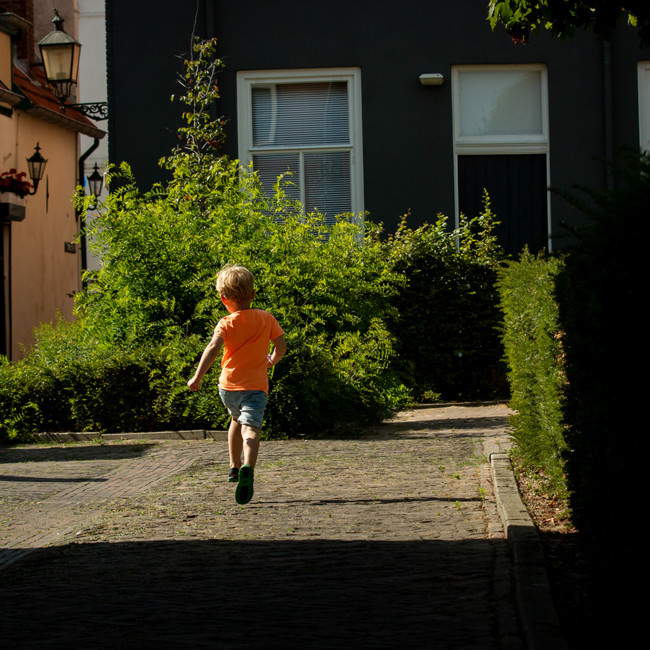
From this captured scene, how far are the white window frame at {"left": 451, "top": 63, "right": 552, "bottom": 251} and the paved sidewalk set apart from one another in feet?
24.5

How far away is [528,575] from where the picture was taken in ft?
15.2

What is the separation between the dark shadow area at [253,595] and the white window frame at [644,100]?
38.1 ft

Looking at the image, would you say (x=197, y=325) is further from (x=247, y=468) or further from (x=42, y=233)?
(x=42, y=233)

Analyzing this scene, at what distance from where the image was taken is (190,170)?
44.5 feet

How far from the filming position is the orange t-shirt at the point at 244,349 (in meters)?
7.14

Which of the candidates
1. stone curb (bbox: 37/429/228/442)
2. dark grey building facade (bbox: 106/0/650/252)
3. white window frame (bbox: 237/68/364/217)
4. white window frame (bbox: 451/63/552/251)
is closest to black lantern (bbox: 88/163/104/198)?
dark grey building facade (bbox: 106/0/650/252)

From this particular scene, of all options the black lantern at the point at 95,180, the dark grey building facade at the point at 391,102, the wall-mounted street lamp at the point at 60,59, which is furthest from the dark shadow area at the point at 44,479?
the black lantern at the point at 95,180

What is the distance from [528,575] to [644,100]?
41.1 feet

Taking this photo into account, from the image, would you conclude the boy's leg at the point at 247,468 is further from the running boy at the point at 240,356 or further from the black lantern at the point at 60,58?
the black lantern at the point at 60,58

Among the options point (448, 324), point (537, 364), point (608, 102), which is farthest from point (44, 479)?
point (608, 102)

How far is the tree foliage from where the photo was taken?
679 cm

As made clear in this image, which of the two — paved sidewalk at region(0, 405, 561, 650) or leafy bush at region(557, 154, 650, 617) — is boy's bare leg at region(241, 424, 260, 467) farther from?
leafy bush at region(557, 154, 650, 617)

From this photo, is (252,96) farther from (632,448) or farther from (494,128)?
(632,448)

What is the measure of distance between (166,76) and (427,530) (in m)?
11.5
